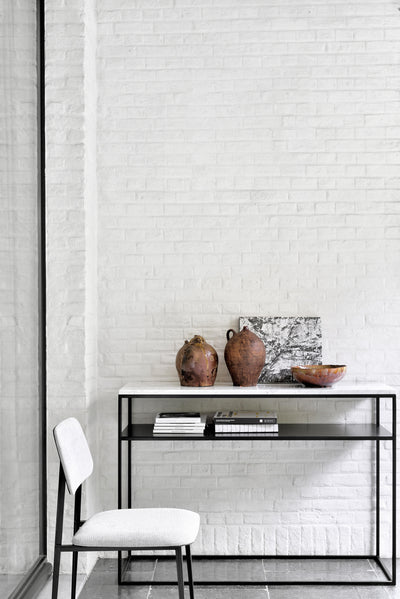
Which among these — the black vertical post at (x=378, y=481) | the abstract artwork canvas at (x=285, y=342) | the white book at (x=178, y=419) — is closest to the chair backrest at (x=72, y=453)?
the white book at (x=178, y=419)

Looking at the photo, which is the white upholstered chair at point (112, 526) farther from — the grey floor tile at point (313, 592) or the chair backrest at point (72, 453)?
the grey floor tile at point (313, 592)

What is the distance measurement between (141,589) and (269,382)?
44.3 inches

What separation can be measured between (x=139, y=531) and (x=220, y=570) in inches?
42.5

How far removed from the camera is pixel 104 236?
136 inches

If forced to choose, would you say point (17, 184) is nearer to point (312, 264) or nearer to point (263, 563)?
point (312, 264)

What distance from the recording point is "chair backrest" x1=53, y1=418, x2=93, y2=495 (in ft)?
7.91

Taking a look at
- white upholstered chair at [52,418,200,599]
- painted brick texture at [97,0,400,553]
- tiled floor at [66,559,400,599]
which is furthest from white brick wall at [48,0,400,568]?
white upholstered chair at [52,418,200,599]

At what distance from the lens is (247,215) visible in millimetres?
3445

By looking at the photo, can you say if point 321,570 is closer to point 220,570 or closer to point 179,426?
point 220,570

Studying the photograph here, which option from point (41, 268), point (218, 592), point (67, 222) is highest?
point (67, 222)

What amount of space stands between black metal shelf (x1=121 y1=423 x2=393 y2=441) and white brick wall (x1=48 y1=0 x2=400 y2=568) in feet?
0.43

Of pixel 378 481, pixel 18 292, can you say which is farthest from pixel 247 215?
pixel 378 481

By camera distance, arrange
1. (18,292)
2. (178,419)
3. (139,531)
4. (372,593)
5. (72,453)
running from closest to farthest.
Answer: (139,531)
(72,453)
(18,292)
(372,593)
(178,419)

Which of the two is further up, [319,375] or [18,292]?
[18,292]
